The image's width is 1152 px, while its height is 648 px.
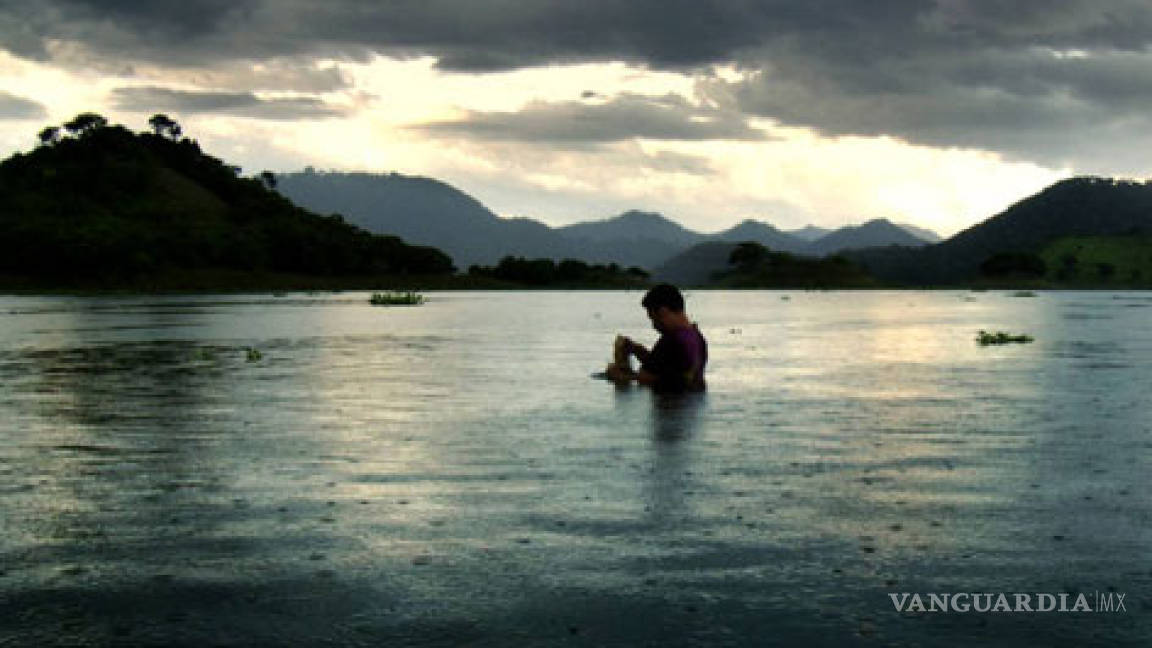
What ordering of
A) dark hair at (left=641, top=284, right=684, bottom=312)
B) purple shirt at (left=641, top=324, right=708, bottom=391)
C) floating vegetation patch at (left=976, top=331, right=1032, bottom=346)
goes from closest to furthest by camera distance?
dark hair at (left=641, top=284, right=684, bottom=312) → purple shirt at (left=641, top=324, right=708, bottom=391) → floating vegetation patch at (left=976, top=331, right=1032, bottom=346)

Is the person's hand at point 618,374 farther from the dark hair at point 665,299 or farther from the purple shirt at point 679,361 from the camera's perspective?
the dark hair at point 665,299

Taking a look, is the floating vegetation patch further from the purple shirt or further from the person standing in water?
the purple shirt

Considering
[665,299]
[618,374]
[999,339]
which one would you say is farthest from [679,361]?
[999,339]

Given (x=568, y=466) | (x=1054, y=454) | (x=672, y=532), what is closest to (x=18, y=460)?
(x=568, y=466)

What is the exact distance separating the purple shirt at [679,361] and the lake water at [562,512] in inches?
23.8

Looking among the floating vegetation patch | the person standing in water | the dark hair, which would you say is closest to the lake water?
the person standing in water

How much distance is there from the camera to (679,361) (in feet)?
78.3

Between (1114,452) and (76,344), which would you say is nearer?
(1114,452)

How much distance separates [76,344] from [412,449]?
31401mm

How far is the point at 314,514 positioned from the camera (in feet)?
38.1

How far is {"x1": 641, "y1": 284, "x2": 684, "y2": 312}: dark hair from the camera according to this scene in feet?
71.5

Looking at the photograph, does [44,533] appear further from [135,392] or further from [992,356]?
[992,356]

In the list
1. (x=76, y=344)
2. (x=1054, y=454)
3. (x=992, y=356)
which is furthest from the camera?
(x=76, y=344)

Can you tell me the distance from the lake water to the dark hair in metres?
1.93
